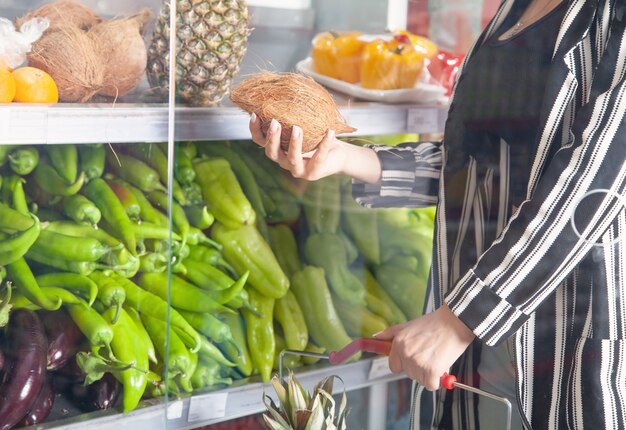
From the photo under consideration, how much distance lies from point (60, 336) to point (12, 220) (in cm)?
22

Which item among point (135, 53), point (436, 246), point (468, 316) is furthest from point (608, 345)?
point (135, 53)

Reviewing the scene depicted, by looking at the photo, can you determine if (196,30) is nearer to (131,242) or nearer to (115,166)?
(115,166)

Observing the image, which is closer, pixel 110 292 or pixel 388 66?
pixel 110 292

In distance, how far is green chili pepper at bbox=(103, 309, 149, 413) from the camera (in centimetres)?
143

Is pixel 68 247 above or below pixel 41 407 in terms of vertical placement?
above

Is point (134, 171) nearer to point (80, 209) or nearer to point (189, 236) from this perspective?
point (80, 209)

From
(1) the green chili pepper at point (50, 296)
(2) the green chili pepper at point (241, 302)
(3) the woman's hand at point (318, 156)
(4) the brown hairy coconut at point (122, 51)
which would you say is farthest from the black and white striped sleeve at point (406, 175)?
(1) the green chili pepper at point (50, 296)

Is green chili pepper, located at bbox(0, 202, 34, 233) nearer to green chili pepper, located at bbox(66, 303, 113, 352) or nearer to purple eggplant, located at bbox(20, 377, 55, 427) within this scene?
green chili pepper, located at bbox(66, 303, 113, 352)

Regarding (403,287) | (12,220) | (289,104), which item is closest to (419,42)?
(403,287)

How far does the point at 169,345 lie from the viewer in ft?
5.03

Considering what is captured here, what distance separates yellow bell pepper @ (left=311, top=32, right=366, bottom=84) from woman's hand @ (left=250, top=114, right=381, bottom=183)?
33 cm

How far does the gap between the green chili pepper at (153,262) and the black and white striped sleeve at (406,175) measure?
39 cm

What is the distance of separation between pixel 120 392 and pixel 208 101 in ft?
1.81

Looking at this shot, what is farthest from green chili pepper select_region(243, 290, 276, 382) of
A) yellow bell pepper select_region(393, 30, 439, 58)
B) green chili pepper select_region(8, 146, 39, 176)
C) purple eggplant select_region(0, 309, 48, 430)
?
yellow bell pepper select_region(393, 30, 439, 58)
